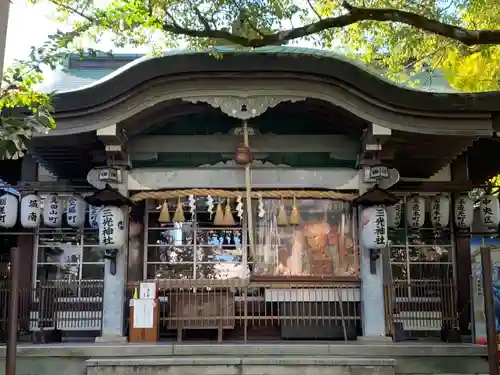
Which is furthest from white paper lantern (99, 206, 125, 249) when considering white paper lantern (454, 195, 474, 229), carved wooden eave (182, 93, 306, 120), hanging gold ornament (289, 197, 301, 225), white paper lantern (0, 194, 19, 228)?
white paper lantern (454, 195, 474, 229)

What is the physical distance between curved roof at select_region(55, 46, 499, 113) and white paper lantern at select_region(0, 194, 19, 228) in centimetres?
295

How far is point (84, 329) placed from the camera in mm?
10727

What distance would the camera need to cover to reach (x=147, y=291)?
31.8 ft

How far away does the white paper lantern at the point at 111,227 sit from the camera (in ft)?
32.1

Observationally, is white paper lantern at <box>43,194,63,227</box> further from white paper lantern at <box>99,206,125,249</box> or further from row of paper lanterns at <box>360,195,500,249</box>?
row of paper lanterns at <box>360,195,500,249</box>

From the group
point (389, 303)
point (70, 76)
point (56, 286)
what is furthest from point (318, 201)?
point (70, 76)

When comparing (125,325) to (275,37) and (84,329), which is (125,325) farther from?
(275,37)

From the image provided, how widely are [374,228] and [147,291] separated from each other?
3.85m

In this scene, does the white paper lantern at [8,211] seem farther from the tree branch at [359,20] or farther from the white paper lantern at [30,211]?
the tree branch at [359,20]

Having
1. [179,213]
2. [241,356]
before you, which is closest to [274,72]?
[179,213]

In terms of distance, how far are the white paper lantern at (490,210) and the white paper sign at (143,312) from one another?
7.06 metres

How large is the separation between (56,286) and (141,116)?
3.19 metres

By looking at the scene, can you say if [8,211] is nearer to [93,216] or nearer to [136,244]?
[93,216]

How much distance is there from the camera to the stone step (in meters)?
8.19
